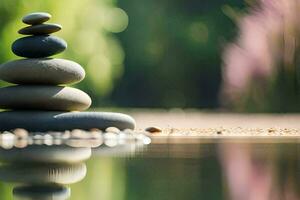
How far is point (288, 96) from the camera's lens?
32.3ft

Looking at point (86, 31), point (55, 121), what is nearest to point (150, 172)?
point (55, 121)

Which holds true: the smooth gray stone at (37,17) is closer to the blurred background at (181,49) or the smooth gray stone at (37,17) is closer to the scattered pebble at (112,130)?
the scattered pebble at (112,130)

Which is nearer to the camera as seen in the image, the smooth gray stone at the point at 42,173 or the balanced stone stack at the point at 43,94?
the smooth gray stone at the point at 42,173

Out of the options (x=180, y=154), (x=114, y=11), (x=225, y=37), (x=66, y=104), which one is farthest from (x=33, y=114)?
(x=225, y=37)

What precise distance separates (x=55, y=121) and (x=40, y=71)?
1.42ft

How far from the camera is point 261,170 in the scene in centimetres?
395

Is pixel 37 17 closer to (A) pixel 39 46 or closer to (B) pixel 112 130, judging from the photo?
(A) pixel 39 46

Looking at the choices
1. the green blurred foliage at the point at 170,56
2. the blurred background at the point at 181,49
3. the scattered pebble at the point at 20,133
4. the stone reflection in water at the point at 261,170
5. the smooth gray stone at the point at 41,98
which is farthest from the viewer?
the green blurred foliage at the point at 170,56

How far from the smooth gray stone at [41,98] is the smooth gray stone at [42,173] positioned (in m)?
2.40

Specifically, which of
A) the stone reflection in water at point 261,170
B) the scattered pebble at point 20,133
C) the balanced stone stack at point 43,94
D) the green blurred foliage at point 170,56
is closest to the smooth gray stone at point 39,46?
the balanced stone stack at point 43,94

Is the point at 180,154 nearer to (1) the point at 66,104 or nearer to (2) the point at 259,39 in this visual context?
(1) the point at 66,104

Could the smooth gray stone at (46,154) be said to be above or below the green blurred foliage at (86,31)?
below

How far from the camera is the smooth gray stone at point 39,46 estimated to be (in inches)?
258

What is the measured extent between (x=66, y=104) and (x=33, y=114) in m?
0.28
